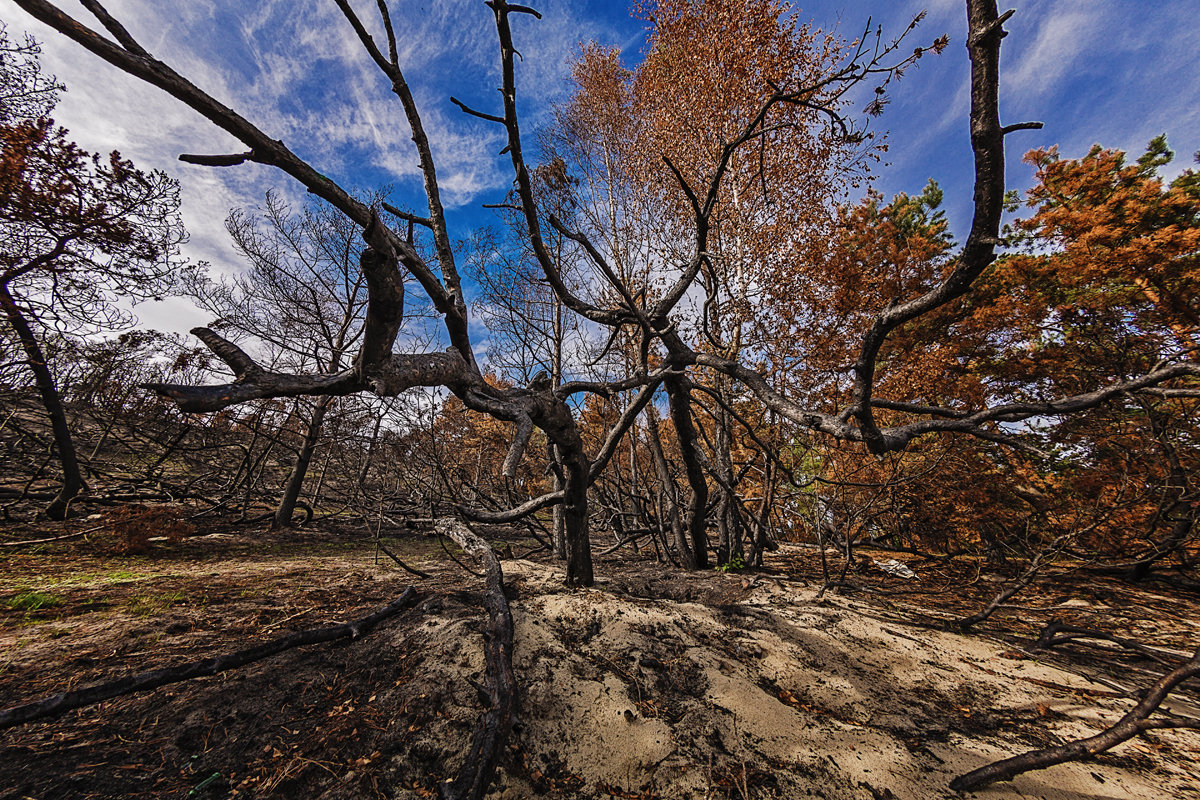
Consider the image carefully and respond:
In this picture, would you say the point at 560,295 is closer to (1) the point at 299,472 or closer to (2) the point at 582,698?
(2) the point at 582,698

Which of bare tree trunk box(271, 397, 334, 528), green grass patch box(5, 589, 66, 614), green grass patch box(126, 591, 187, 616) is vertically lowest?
green grass patch box(126, 591, 187, 616)

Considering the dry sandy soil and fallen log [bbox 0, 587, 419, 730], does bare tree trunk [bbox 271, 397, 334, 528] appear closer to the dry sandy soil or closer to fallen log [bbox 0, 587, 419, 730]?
the dry sandy soil

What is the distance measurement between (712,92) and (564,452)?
29.3ft

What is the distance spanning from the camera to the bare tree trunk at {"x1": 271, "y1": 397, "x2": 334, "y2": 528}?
24.8 feet

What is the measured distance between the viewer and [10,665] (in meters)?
1.96

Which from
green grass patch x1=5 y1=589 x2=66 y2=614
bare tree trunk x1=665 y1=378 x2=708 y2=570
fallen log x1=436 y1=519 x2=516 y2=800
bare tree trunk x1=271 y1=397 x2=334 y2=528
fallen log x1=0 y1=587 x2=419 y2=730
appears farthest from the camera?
bare tree trunk x1=271 y1=397 x2=334 y2=528

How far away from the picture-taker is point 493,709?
5.12 ft

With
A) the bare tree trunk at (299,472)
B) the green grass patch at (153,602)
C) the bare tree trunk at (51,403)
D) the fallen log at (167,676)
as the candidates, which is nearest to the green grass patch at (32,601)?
the green grass patch at (153,602)

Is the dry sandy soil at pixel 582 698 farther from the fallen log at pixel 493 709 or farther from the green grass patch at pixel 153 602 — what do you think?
the fallen log at pixel 493 709

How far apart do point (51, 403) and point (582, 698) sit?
878cm

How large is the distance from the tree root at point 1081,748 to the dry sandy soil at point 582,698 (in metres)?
0.07

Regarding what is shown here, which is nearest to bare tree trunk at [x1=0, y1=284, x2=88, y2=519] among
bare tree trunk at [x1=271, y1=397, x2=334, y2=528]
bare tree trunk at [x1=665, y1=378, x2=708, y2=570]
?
bare tree trunk at [x1=271, y1=397, x2=334, y2=528]

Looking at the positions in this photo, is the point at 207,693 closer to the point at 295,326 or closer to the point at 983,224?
the point at 983,224

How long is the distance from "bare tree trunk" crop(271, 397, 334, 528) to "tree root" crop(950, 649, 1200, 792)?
9.37 meters
